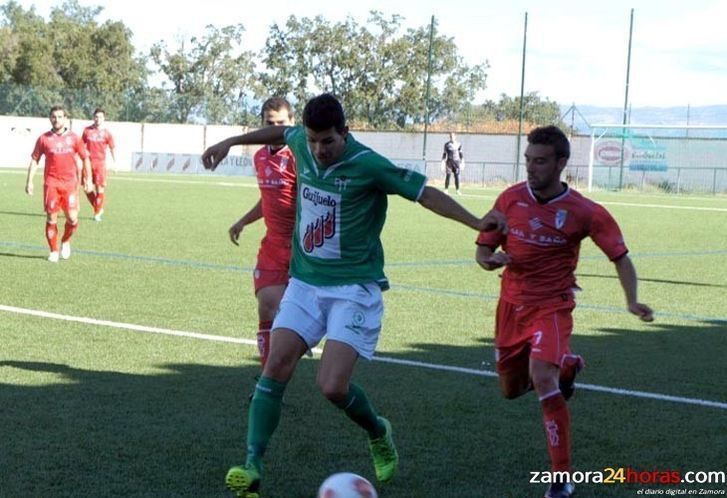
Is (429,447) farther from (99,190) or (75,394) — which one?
(99,190)

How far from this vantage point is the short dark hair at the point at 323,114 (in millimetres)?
5660

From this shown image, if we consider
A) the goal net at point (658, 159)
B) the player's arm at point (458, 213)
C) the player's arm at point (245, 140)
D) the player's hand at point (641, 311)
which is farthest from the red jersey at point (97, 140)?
the goal net at point (658, 159)

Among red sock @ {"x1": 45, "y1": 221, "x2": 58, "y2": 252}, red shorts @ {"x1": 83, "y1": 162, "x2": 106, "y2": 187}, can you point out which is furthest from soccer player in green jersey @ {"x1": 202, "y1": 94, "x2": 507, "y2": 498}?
red shorts @ {"x1": 83, "y1": 162, "x2": 106, "y2": 187}

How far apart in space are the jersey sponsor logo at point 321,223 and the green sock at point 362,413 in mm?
674

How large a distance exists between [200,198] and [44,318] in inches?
892

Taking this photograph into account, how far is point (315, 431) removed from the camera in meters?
6.98

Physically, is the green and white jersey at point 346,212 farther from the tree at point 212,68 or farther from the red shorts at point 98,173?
the tree at point 212,68

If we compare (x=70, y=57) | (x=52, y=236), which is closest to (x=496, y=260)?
(x=52, y=236)

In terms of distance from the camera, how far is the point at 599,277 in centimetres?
1614

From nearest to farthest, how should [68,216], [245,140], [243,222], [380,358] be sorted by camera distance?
[245,140] < [243,222] < [380,358] < [68,216]

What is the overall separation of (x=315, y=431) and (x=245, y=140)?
5.45ft

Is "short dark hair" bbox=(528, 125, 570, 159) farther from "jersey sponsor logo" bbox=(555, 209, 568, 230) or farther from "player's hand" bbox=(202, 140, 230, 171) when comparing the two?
"player's hand" bbox=(202, 140, 230, 171)

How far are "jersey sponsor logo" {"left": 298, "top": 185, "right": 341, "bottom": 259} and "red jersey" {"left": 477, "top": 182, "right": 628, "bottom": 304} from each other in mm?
756

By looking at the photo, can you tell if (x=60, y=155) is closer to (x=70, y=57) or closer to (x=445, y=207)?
(x=445, y=207)
